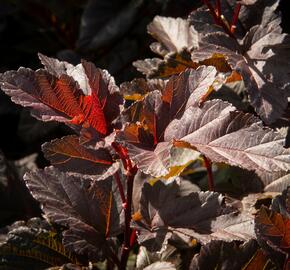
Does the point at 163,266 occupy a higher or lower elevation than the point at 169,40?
lower

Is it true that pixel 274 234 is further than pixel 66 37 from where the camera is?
No

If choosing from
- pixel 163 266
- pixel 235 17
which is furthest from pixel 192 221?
pixel 235 17

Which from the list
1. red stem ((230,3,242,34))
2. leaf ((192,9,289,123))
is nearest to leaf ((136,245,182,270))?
leaf ((192,9,289,123))

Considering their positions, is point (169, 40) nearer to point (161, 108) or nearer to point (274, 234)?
point (161, 108)

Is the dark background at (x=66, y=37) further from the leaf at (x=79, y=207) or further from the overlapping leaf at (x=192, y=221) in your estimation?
the overlapping leaf at (x=192, y=221)

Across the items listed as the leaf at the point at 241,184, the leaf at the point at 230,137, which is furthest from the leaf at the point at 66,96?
the leaf at the point at 241,184

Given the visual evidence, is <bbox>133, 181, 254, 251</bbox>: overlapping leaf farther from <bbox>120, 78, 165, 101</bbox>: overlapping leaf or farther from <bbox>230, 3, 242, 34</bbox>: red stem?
<bbox>230, 3, 242, 34</bbox>: red stem
